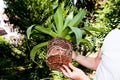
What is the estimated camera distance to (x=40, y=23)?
10102 millimetres

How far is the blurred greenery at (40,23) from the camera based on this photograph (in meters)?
9.94

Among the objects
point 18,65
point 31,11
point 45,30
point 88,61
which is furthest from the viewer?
point 18,65

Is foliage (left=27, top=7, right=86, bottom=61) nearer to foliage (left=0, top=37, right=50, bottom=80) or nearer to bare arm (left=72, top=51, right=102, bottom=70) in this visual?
bare arm (left=72, top=51, right=102, bottom=70)

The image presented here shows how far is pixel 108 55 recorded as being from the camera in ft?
7.66

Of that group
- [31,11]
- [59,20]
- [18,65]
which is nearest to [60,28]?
[59,20]

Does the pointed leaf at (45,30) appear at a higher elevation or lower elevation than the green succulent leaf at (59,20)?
lower

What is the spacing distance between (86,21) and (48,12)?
234cm

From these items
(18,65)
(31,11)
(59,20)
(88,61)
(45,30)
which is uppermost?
(31,11)

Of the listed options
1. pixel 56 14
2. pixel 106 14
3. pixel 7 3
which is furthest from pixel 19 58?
pixel 56 14

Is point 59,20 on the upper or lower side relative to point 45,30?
upper

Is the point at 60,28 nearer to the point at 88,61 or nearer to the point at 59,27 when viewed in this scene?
the point at 59,27

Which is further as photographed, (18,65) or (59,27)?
(18,65)

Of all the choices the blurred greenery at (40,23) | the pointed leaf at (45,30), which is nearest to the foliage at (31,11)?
the blurred greenery at (40,23)

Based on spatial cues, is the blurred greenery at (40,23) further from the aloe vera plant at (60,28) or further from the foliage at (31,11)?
the aloe vera plant at (60,28)
